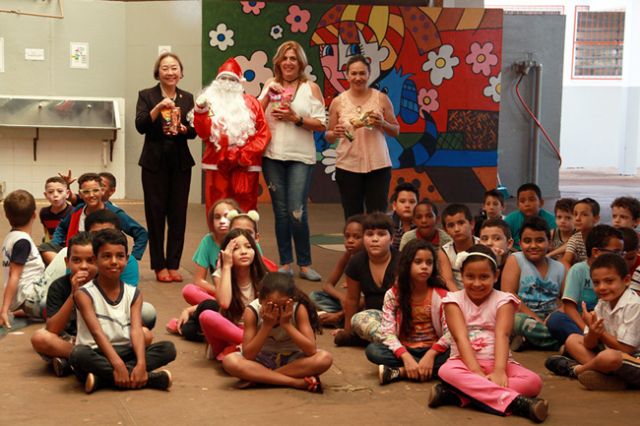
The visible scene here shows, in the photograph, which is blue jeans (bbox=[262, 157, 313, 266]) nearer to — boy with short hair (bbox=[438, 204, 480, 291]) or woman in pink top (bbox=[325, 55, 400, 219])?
woman in pink top (bbox=[325, 55, 400, 219])

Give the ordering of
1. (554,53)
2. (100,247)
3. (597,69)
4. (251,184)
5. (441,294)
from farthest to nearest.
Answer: (597,69), (554,53), (251,184), (441,294), (100,247)

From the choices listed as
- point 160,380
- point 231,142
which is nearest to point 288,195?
point 231,142

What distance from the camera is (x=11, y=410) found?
4082 mm

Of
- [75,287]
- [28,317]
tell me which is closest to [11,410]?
[75,287]

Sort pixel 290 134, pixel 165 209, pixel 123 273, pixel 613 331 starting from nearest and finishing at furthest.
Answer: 1. pixel 613 331
2. pixel 123 273
3. pixel 290 134
4. pixel 165 209

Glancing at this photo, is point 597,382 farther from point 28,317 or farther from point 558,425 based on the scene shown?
point 28,317

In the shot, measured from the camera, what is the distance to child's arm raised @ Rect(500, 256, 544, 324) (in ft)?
17.3

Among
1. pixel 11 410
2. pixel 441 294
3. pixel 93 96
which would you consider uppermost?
pixel 93 96

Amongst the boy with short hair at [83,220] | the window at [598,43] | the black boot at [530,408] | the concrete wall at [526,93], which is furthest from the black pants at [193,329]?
the window at [598,43]

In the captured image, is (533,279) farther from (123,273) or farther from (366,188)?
(123,273)

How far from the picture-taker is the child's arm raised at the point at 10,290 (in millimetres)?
5477

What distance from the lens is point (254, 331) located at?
4387 millimetres

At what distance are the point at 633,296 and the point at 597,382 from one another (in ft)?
1.41

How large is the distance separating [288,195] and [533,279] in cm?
217
